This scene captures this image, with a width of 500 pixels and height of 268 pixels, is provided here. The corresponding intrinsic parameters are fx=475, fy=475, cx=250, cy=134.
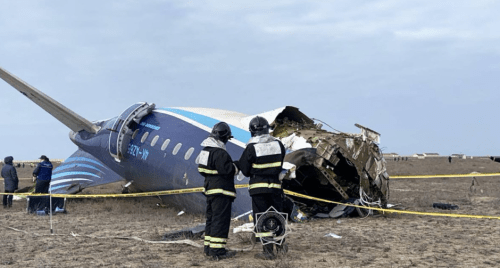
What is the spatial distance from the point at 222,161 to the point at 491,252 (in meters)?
5.86

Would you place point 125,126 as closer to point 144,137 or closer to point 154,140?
point 144,137

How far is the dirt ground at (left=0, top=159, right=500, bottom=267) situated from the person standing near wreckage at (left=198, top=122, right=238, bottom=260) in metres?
0.33

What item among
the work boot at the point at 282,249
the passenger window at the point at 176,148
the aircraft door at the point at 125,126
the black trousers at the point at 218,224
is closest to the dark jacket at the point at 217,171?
the black trousers at the point at 218,224

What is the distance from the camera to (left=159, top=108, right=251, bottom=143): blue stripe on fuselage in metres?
15.1

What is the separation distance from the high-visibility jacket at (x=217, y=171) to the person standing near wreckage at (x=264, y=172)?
13.0 inches

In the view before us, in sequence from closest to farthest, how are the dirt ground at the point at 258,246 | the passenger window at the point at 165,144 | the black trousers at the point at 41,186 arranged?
the dirt ground at the point at 258,246, the passenger window at the point at 165,144, the black trousers at the point at 41,186

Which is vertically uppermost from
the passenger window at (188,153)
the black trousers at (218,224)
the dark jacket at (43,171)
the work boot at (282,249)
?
the passenger window at (188,153)

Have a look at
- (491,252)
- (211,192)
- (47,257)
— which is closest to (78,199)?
(47,257)

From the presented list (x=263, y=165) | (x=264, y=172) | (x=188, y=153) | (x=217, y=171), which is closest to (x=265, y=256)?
(x=264, y=172)

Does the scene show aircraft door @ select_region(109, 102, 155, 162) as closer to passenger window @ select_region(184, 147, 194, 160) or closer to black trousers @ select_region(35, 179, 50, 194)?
black trousers @ select_region(35, 179, 50, 194)

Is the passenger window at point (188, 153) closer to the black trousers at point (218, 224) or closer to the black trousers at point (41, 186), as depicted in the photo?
the black trousers at point (218, 224)

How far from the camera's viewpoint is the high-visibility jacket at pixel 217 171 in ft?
30.5

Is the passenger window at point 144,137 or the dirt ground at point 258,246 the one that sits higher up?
the passenger window at point 144,137

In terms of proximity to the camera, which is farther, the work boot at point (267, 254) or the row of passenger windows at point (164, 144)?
the row of passenger windows at point (164, 144)
